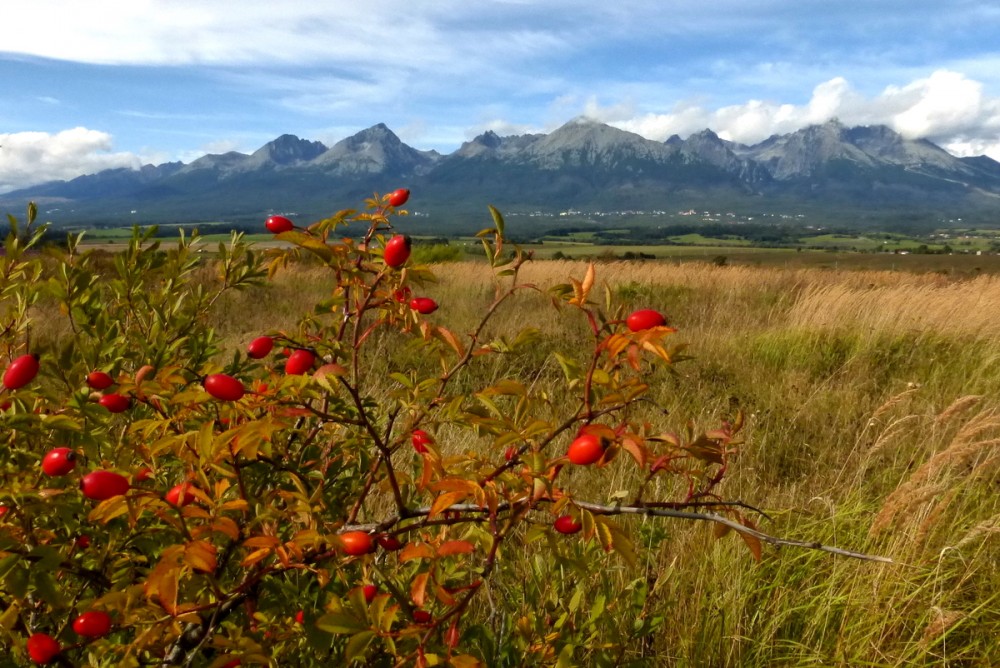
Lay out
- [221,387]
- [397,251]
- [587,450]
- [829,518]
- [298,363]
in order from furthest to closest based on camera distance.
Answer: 1. [829,518]
2. [298,363]
3. [397,251]
4. [221,387]
5. [587,450]

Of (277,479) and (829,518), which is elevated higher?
(277,479)

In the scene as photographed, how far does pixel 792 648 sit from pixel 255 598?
1.53m

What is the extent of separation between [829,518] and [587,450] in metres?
1.79

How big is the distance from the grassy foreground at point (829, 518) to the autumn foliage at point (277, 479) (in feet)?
0.99

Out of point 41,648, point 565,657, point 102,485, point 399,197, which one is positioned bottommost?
point 565,657

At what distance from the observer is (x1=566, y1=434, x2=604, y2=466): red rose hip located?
2.69 ft

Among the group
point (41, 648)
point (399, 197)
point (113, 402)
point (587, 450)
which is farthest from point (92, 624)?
point (399, 197)

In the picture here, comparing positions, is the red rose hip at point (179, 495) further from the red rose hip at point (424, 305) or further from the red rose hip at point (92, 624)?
the red rose hip at point (424, 305)

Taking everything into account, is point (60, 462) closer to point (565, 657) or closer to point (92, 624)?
point (92, 624)

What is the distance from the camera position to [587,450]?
0.82 meters

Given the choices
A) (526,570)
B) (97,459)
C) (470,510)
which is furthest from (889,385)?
(97,459)

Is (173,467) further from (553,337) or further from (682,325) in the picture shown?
(682,325)

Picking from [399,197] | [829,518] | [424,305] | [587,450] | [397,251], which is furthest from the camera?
[829,518]

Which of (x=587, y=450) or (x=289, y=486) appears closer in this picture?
(x=587, y=450)
